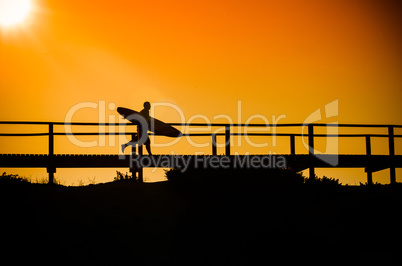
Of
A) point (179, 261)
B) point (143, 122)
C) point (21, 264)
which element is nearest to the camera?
point (21, 264)

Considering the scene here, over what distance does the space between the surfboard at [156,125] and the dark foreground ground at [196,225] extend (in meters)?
3.43

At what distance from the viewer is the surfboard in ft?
48.7

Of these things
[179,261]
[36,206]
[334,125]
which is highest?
[334,125]

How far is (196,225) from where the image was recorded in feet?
31.7

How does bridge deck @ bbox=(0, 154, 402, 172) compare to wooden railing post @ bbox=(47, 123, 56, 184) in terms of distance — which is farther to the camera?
wooden railing post @ bbox=(47, 123, 56, 184)

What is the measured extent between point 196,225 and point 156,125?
5.69 m

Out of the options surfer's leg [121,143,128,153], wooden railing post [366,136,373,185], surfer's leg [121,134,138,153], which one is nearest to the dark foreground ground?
surfer's leg [121,134,138,153]

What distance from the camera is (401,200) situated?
11.2 m

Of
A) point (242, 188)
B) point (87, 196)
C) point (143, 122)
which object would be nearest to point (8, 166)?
point (143, 122)

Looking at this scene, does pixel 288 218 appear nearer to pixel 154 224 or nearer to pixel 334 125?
pixel 154 224

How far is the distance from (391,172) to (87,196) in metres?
9.73

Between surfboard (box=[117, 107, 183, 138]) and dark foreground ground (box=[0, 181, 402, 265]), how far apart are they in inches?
135

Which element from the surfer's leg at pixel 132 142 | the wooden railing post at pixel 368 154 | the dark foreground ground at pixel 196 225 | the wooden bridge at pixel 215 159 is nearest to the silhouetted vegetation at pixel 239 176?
the dark foreground ground at pixel 196 225

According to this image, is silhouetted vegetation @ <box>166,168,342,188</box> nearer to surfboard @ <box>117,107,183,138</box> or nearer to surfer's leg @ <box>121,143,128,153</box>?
surfer's leg @ <box>121,143,128,153</box>
